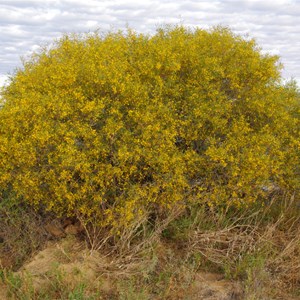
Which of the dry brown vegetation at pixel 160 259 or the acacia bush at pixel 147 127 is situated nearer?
the dry brown vegetation at pixel 160 259

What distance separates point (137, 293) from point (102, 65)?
3.23 m

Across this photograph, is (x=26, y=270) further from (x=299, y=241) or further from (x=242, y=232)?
(x=299, y=241)

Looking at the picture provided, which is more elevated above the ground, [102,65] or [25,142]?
[102,65]

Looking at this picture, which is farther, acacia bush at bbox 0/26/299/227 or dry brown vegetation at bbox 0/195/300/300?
acacia bush at bbox 0/26/299/227

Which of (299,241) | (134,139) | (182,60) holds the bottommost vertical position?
(299,241)

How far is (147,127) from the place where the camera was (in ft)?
22.4

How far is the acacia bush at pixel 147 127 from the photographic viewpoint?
6750mm

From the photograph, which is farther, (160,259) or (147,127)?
(160,259)

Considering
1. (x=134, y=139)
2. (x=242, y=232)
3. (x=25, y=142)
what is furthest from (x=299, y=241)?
(x=25, y=142)

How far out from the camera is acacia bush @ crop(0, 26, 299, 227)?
22.1ft

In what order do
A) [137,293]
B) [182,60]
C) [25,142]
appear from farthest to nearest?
[182,60] → [25,142] → [137,293]

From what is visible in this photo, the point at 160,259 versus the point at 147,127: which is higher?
the point at 147,127

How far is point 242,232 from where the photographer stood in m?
7.39

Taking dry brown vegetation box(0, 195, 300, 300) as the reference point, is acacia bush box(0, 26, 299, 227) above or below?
above
